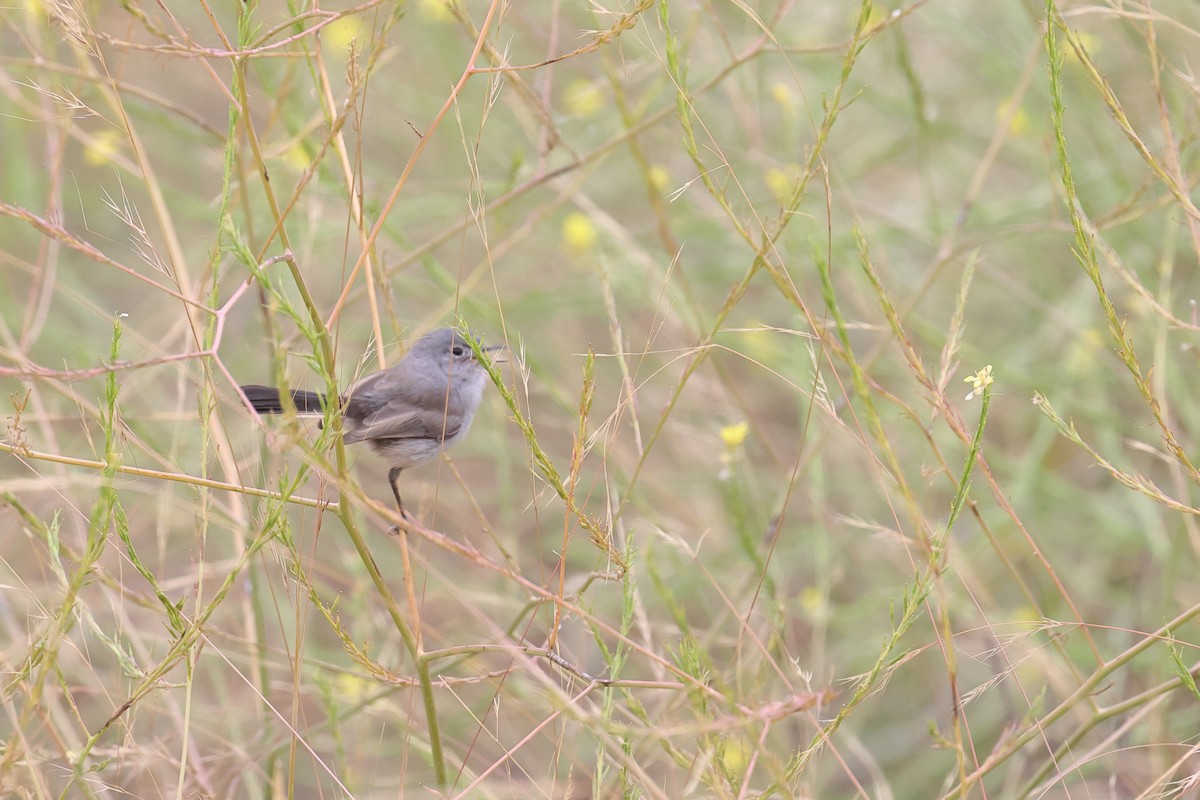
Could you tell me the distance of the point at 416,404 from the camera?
156 inches

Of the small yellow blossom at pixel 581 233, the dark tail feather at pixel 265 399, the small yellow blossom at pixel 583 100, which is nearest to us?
the dark tail feather at pixel 265 399

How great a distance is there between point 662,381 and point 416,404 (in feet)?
6.64

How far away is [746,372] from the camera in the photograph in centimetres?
628

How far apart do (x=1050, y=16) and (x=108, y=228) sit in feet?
20.7

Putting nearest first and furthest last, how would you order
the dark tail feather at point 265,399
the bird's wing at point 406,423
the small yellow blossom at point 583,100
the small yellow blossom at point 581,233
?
the dark tail feather at point 265,399, the bird's wing at point 406,423, the small yellow blossom at point 583,100, the small yellow blossom at point 581,233

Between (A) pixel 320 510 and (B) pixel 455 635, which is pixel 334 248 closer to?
(B) pixel 455 635

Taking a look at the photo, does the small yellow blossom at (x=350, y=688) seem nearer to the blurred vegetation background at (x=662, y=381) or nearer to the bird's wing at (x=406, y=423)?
the blurred vegetation background at (x=662, y=381)

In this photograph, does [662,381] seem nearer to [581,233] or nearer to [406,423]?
[581,233]

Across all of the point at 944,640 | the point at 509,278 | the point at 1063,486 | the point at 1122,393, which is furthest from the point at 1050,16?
the point at 509,278

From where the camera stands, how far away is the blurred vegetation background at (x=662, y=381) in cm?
304

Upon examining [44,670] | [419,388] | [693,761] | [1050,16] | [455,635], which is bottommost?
[455,635]

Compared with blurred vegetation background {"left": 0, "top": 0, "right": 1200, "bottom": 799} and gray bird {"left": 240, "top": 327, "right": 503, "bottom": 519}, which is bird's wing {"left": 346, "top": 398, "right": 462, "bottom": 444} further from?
blurred vegetation background {"left": 0, "top": 0, "right": 1200, "bottom": 799}

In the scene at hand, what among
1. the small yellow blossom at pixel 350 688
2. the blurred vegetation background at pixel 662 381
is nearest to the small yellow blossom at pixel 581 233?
the blurred vegetation background at pixel 662 381

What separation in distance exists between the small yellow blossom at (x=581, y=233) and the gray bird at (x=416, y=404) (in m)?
0.89
